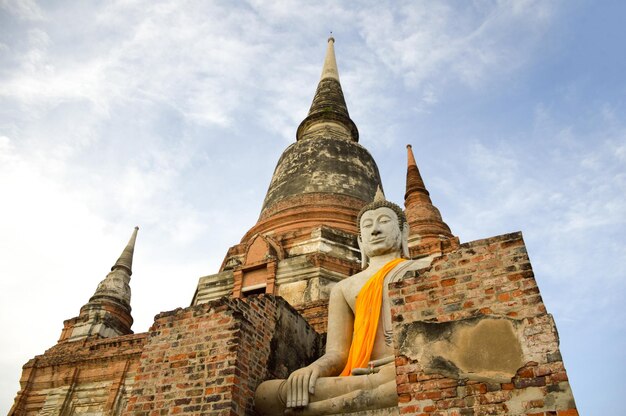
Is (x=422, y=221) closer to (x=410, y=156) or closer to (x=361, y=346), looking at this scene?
(x=410, y=156)

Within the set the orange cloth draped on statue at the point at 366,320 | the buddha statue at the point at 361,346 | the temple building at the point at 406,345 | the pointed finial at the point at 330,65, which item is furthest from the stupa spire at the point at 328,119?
the orange cloth draped on statue at the point at 366,320

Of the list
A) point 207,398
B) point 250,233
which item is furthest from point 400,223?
point 250,233

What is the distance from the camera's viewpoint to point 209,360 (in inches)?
181

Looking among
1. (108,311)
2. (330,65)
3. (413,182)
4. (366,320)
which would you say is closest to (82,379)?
(108,311)

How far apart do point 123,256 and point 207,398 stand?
1314cm

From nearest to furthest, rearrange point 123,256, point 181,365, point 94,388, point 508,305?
point 508,305
point 181,365
point 94,388
point 123,256

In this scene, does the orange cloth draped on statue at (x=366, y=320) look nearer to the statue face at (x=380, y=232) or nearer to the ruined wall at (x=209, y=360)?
the statue face at (x=380, y=232)

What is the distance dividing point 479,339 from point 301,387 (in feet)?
5.55

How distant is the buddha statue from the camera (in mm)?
4117

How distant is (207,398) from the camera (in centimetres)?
436

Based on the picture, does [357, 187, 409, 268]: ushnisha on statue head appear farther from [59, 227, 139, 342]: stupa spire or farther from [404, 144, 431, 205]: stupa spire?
[59, 227, 139, 342]: stupa spire

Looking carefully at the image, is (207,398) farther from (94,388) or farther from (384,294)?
(94,388)

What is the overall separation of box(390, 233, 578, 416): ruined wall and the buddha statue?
0.62m

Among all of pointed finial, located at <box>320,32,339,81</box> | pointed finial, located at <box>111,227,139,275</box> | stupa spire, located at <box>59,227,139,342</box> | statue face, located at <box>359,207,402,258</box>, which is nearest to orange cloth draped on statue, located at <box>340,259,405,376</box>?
statue face, located at <box>359,207,402,258</box>
